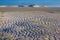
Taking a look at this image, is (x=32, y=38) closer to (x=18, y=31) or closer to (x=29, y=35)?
(x=29, y=35)

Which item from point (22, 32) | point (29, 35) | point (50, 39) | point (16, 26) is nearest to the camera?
point (50, 39)

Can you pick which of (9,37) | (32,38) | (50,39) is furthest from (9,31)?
(50,39)

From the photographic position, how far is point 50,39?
461 centimetres

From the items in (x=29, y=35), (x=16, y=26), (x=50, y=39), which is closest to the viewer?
(x=50, y=39)

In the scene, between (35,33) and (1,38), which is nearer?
(1,38)

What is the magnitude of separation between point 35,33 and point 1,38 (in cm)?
113

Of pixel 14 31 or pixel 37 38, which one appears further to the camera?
pixel 14 31

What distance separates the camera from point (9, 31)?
17.8ft

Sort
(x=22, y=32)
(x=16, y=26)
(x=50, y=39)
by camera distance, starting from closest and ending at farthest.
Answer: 1. (x=50, y=39)
2. (x=22, y=32)
3. (x=16, y=26)

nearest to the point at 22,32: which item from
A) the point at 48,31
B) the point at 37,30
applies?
the point at 37,30

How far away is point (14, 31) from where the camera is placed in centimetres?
540

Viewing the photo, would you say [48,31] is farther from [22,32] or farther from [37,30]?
[22,32]

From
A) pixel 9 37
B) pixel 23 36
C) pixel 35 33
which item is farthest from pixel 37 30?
pixel 9 37

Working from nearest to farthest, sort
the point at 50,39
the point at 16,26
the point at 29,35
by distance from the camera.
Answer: the point at 50,39 → the point at 29,35 → the point at 16,26
